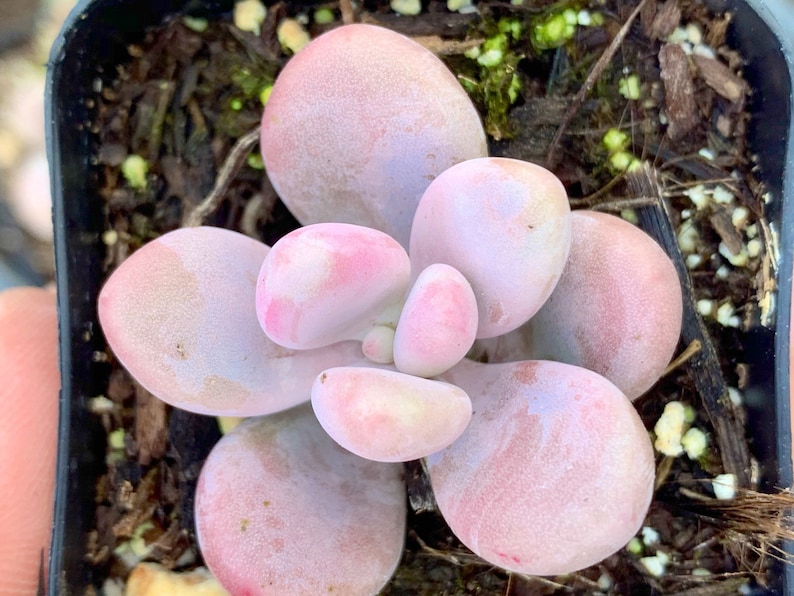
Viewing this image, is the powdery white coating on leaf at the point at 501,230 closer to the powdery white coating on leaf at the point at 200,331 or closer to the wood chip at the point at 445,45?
the powdery white coating on leaf at the point at 200,331

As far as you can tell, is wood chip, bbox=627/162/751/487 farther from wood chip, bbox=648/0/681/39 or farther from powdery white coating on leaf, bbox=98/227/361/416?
powdery white coating on leaf, bbox=98/227/361/416

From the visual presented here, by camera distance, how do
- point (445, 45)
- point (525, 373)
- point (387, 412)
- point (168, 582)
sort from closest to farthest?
point (387, 412) < point (525, 373) < point (168, 582) < point (445, 45)

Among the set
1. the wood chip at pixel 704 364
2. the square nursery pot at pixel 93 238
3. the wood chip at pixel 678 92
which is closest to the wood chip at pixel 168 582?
the square nursery pot at pixel 93 238

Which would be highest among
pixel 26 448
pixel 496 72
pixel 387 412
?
pixel 496 72

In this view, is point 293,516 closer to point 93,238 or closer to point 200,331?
point 200,331

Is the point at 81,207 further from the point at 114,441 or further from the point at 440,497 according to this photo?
the point at 440,497

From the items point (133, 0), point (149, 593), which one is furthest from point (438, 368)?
point (133, 0)

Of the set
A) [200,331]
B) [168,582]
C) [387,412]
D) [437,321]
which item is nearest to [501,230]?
[437,321]
